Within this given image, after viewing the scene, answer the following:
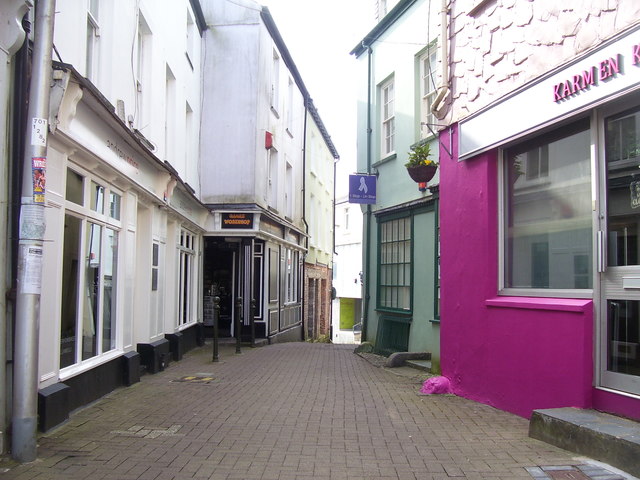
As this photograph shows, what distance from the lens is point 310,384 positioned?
8.46 m

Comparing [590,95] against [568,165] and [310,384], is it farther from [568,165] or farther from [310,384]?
[310,384]

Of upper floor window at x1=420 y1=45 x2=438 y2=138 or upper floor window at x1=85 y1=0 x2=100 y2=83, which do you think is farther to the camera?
upper floor window at x1=420 y1=45 x2=438 y2=138

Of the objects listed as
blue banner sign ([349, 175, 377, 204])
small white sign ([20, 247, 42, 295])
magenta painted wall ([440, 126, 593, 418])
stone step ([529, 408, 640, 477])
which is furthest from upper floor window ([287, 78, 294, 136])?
stone step ([529, 408, 640, 477])

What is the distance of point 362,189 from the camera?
1198 centimetres

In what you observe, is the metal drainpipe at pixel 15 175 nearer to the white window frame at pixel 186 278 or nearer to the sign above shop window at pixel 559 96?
the sign above shop window at pixel 559 96

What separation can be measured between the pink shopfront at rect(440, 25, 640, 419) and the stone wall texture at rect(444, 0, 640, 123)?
17 cm

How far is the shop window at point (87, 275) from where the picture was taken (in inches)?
245

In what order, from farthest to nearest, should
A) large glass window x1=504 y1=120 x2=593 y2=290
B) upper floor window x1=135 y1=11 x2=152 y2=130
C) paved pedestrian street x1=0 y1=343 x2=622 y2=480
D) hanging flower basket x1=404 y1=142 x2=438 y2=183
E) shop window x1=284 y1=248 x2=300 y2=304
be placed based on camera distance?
shop window x1=284 y1=248 x2=300 y2=304, hanging flower basket x1=404 y1=142 x2=438 y2=183, upper floor window x1=135 y1=11 x2=152 y2=130, large glass window x1=504 y1=120 x2=593 y2=290, paved pedestrian street x1=0 y1=343 x2=622 y2=480

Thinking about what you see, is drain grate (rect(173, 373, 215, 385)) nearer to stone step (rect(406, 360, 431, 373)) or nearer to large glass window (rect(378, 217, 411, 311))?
stone step (rect(406, 360, 431, 373))

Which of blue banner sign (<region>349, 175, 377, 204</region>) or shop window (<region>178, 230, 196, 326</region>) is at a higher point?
blue banner sign (<region>349, 175, 377, 204</region>)

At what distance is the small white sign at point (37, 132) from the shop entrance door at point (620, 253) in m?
4.88

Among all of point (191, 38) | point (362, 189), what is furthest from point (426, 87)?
point (191, 38)

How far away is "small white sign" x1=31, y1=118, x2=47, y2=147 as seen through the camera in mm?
4562

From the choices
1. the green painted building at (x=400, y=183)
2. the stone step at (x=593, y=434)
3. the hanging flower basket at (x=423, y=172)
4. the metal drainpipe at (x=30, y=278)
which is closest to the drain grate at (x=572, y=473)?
the stone step at (x=593, y=434)
